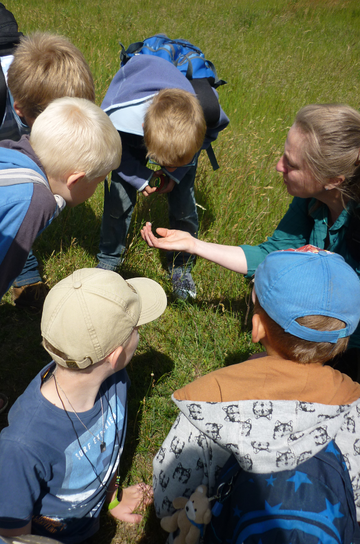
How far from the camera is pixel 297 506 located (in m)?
1.15

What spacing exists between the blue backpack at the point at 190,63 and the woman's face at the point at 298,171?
0.83 meters

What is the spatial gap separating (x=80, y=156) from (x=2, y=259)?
66 centimetres

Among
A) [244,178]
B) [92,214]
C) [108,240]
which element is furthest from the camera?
[244,178]

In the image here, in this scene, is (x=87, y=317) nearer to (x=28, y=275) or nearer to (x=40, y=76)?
(x=40, y=76)

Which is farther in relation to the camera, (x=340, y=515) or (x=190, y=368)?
(x=190, y=368)

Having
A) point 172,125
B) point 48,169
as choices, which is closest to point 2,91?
point 48,169

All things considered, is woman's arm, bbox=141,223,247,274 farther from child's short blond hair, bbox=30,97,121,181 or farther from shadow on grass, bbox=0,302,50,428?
shadow on grass, bbox=0,302,50,428

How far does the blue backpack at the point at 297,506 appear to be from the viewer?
1.13 metres

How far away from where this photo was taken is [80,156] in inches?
76.1

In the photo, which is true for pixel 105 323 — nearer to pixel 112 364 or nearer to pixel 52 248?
pixel 112 364

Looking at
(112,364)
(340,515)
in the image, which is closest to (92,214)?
(112,364)

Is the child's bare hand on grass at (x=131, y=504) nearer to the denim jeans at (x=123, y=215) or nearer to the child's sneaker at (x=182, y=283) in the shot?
the child's sneaker at (x=182, y=283)

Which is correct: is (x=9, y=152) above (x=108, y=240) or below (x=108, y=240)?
above

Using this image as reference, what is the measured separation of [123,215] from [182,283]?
0.80 meters
